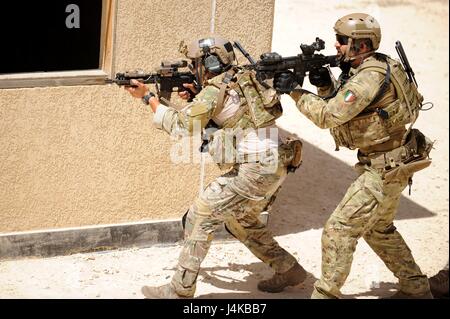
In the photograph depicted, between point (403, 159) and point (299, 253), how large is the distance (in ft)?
6.38

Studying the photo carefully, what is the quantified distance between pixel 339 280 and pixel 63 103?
2.51 m

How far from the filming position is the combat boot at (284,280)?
22.7ft

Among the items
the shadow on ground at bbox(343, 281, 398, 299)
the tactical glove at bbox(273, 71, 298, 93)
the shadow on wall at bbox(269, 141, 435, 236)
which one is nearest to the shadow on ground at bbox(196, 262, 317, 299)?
the shadow on ground at bbox(343, 281, 398, 299)

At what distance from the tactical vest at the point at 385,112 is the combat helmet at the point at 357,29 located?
15 centimetres

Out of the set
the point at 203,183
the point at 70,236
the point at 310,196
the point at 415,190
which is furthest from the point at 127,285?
the point at 415,190

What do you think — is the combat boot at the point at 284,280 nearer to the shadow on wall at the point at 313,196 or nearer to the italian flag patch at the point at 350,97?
the shadow on wall at the point at 313,196

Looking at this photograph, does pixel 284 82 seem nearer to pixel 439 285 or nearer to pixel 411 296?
pixel 411 296

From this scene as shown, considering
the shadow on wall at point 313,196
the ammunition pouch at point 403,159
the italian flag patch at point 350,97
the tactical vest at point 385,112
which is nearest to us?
the italian flag patch at point 350,97

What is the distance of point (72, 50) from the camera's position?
22.9 ft

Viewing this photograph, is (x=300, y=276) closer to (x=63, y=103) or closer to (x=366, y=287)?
(x=366, y=287)

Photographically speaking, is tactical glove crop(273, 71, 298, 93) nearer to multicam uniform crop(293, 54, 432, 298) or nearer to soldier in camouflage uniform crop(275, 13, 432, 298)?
soldier in camouflage uniform crop(275, 13, 432, 298)

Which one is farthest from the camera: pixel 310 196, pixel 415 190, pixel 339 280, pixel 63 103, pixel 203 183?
pixel 415 190

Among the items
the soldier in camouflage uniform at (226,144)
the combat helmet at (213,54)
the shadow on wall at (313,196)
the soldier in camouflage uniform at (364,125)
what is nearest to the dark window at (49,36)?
the soldier in camouflage uniform at (226,144)

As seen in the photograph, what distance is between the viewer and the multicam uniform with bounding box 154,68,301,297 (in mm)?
6113
